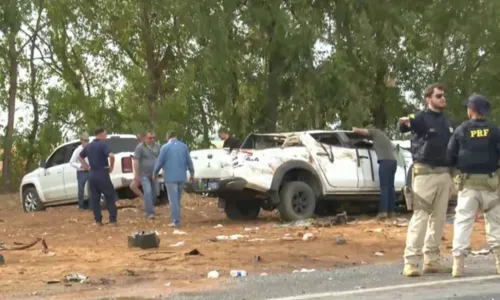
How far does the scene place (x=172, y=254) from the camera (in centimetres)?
1099

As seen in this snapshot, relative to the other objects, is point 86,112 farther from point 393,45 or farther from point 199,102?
point 393,45

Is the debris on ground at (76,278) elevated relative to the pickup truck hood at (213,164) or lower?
lower

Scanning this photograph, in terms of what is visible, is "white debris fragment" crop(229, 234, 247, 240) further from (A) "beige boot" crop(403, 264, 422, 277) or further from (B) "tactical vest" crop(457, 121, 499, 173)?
(B) "tactical vest" crop(457, 121, 499, 173)

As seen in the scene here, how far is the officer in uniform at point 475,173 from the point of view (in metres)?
8.69

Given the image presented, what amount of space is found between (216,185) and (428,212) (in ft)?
22.4

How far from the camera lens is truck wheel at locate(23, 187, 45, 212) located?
20766 mm

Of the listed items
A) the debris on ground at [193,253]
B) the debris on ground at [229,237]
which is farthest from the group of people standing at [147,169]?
the debris on ground at [193,253]

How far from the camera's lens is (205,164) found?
51.3ft

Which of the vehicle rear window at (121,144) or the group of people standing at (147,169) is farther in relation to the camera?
the vehicle rear window at (121,144)

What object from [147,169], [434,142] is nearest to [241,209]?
[147,169]

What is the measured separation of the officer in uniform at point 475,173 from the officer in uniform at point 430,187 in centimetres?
15

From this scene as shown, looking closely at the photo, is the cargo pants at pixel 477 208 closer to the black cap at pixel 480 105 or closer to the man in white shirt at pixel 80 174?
the black cap at pixel 480 105

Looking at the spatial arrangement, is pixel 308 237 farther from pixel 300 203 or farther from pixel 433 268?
pixel 433 268

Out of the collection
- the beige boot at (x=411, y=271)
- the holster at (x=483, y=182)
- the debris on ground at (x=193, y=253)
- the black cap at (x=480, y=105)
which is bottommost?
the beige boot at (x=411, y=271)
